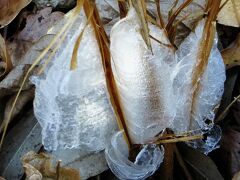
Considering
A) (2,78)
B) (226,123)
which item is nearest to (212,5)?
(226,123)

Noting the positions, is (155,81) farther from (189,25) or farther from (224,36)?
(224,36)

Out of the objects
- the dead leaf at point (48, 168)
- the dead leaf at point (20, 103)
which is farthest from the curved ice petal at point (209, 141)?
the dead leaf at point (20, 103)

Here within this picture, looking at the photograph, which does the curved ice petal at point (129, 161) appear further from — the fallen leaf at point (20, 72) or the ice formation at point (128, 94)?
the fallen leaf at point (20, 72)

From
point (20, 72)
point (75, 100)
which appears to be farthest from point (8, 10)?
point (75, 100)

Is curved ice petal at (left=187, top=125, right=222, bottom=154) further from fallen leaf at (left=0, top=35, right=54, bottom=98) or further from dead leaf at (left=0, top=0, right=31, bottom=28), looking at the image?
dead leaf at (left=0, top=0, right=31, bottom=28)

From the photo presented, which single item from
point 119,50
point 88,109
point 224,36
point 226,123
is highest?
point 119,50

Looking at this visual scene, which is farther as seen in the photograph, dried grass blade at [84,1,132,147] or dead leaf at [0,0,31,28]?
dead leaf at [0,0,31,28]

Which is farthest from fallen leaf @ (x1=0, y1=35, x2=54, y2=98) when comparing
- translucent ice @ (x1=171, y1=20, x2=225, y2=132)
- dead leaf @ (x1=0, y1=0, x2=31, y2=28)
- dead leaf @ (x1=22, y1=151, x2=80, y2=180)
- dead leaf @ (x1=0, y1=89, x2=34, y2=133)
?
translucent ice @ (x1=171, y1=20, x2=225, y2=132)
